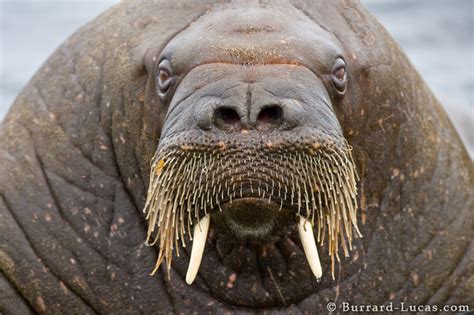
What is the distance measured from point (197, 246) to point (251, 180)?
24.5 inches

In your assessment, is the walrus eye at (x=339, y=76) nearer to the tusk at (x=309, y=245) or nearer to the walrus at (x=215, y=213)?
the walrus at (x=215, y=213)

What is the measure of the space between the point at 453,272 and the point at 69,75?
3.20 m

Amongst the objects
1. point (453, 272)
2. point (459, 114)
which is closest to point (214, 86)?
point (453, 272)

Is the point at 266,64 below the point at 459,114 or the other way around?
the other way around

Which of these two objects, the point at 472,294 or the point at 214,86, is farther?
the point at 472,294

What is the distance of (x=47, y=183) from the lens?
1141 centimetres

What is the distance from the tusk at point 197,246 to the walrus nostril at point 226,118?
65cm

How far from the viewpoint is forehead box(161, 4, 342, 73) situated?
397 inches

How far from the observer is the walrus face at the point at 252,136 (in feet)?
31.3

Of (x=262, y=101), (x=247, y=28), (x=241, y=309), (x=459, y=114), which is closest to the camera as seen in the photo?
(x=262, y=101)

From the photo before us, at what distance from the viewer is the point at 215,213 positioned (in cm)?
995

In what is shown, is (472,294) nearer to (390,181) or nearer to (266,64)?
(390,181)

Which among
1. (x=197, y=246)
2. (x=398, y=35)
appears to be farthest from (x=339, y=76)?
(x=398, y=35)

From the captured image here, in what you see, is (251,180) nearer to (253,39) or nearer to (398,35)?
(253,39)
